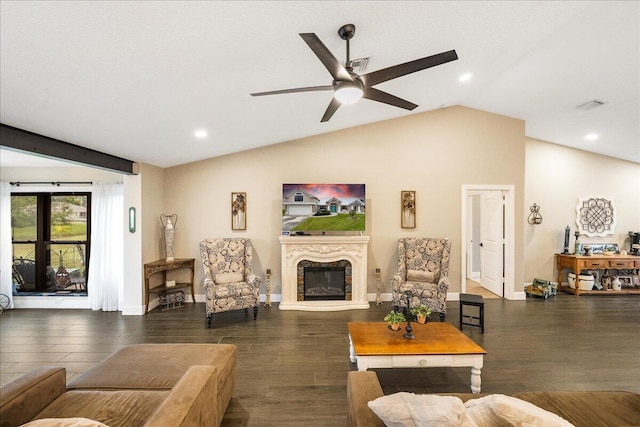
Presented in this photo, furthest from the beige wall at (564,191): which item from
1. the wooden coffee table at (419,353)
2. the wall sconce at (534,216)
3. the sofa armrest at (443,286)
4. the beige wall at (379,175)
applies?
the wooden coffee table at (419,353)

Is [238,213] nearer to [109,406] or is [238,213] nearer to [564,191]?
[109,406]

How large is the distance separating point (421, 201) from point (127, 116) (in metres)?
4.45

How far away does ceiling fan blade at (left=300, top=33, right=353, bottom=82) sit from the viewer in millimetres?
1605

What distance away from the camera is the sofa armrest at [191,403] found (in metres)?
1.21

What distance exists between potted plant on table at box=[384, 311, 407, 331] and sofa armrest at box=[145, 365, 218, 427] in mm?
1632

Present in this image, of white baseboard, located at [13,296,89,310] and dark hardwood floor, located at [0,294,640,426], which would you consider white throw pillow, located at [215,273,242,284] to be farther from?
white baseboard, located at [13,296,89,310]

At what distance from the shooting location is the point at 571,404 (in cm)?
160

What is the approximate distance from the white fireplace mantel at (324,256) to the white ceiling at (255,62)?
1.82 metres

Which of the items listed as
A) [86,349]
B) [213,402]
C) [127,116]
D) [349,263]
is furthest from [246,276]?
[213,402]

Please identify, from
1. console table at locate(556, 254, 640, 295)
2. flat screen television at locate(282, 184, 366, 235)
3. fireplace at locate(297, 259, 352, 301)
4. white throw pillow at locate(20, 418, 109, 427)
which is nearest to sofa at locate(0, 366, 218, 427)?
white throw pillow at locate(20, 418, 109, 427)

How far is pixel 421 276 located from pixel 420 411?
12.1ft

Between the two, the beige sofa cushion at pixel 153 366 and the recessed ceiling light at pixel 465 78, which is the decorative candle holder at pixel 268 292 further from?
the recessed ceiling light at pixel 465 78

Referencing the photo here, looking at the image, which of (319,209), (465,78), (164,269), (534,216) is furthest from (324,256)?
(534,216)

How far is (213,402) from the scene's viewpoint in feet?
5.30
